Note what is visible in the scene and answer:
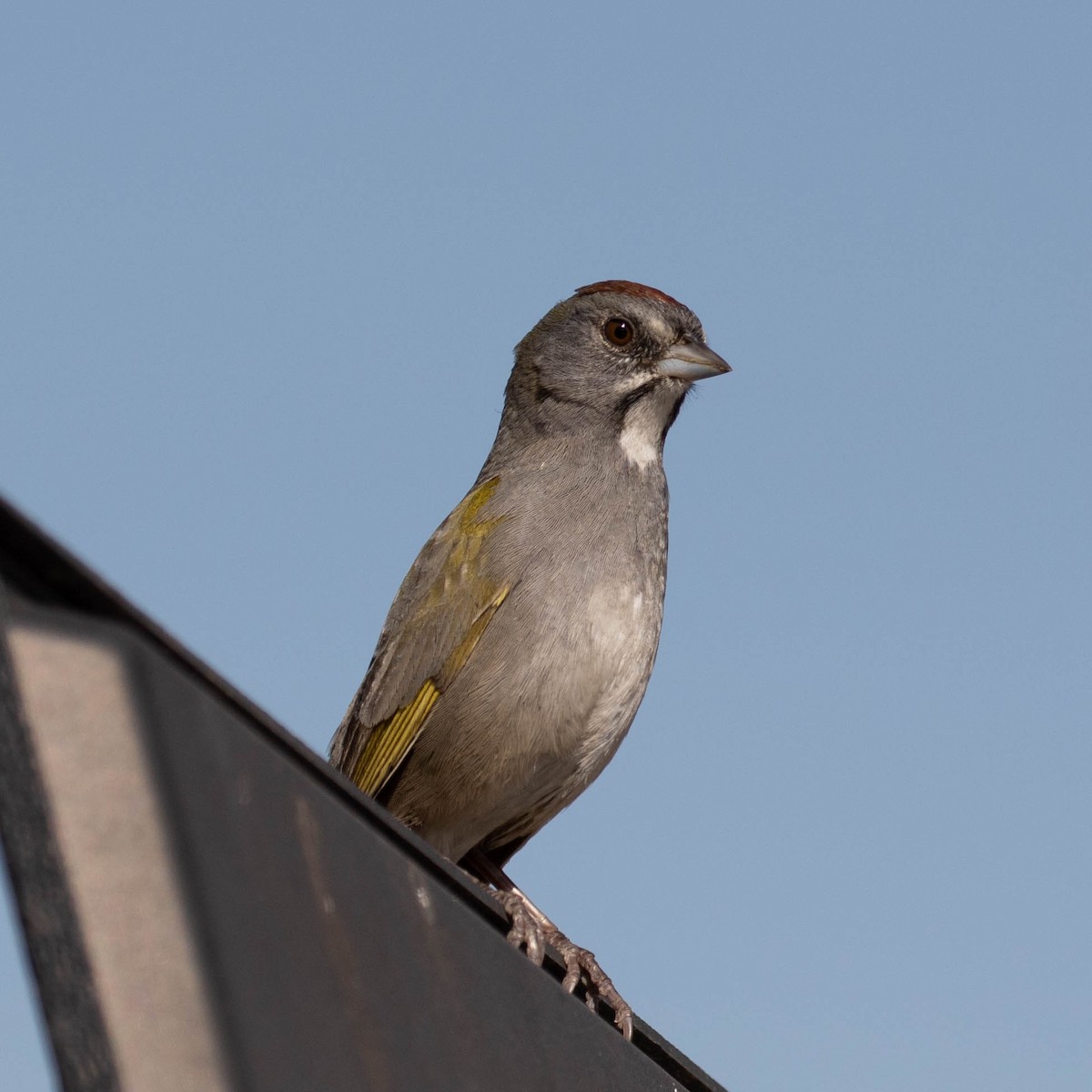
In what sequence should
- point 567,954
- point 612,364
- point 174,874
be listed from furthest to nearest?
point 612,364, point 567,954, point 174,874

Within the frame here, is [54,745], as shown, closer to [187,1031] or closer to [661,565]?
[187,1031]

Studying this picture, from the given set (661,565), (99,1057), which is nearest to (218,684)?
(99,1057)

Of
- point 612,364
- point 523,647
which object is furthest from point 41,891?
point 612,364

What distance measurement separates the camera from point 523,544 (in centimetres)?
620

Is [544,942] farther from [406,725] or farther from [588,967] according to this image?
[406,725]

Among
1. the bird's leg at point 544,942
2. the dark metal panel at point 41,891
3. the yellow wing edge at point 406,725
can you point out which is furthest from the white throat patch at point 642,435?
the dark metal panel at point 41,891

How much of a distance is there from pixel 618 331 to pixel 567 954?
3.10 metres

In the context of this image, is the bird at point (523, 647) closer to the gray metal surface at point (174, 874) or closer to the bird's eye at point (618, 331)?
the bird's eye at point (618, 331)

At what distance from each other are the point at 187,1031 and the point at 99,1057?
10 centimetres

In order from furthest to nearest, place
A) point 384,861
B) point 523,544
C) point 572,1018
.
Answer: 1. point 523,544
2. point 572,1018
3. point 384,861

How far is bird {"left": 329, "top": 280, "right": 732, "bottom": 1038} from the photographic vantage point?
5.93 metres

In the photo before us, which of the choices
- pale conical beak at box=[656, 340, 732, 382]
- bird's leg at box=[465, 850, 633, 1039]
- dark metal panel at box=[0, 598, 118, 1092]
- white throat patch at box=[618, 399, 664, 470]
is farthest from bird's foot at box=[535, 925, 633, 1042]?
dark metal panel at box=[0, 598, 118, 1092]

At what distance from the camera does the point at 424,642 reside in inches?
247

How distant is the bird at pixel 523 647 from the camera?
593cm
